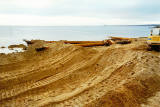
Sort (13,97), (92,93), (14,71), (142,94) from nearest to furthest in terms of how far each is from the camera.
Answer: (142,94)
(92,93)
(13,97)
(14,71)

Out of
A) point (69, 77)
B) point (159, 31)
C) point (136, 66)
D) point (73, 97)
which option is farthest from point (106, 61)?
point (159, 31)

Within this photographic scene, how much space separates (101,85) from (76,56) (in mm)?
4296

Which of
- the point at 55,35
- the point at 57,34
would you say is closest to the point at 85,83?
the point at 55,35

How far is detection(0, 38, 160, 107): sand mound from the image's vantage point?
14.3ft

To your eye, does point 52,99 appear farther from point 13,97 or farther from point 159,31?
point 159,31

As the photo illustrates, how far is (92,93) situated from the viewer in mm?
4785

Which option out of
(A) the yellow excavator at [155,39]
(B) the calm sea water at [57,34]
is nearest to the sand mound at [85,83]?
(A) the yellow excavator at [155,39]

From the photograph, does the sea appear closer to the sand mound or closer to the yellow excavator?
the yellow excavator

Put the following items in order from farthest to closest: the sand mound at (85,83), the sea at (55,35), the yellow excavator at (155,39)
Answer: the sea at (55,35) → the yellow excavator at (155,39) → the sand mound at (85,83)

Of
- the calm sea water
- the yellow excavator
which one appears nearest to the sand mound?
the yellow excavator

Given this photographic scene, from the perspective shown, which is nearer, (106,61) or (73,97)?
(73,97)

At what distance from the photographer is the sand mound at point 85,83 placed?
4.36 m

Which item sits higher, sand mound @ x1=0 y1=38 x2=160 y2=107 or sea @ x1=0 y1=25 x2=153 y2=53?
sea @ x1=0 y1=25 x2=153 y2=53

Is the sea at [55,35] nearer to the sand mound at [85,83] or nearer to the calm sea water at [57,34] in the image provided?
the calm sea water at [57,34]
